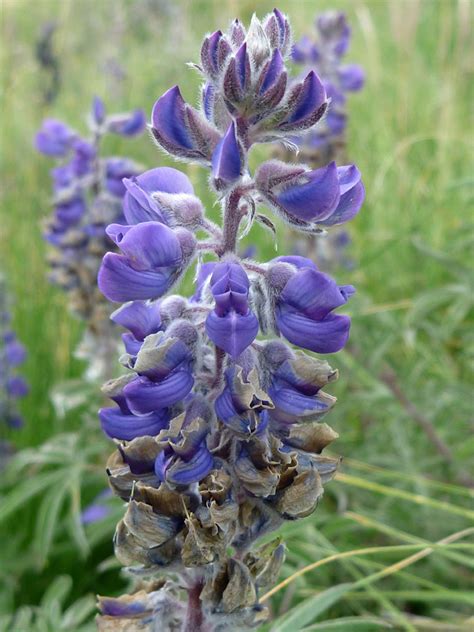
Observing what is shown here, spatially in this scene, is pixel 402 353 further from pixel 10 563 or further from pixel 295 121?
pixel 295 121

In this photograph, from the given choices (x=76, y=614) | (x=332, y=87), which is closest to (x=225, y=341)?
(x=76, y=614)

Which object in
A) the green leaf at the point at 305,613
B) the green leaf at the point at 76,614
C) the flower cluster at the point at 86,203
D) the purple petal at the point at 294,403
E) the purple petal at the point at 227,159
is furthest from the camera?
the flower cluster at the point at 86,203

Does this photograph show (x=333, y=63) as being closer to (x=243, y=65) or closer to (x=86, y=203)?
(x=86, y=203)

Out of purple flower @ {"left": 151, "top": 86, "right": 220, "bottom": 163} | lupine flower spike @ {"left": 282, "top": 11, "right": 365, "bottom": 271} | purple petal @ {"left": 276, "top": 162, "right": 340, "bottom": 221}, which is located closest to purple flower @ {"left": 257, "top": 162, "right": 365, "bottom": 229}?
purple petal @ {"left": 276, "top": 162, "right": 340, "bottom": 221}

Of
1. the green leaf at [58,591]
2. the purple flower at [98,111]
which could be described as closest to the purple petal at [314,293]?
the green leaf at [58,591]

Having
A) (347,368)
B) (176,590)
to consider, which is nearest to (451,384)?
(347,368)

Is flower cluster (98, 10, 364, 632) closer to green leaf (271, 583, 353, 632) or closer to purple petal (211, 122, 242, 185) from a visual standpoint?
purple petal (211, 122, 242, 185)

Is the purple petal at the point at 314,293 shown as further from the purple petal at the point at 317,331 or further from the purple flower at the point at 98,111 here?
the purple flower at the point at 98,111
